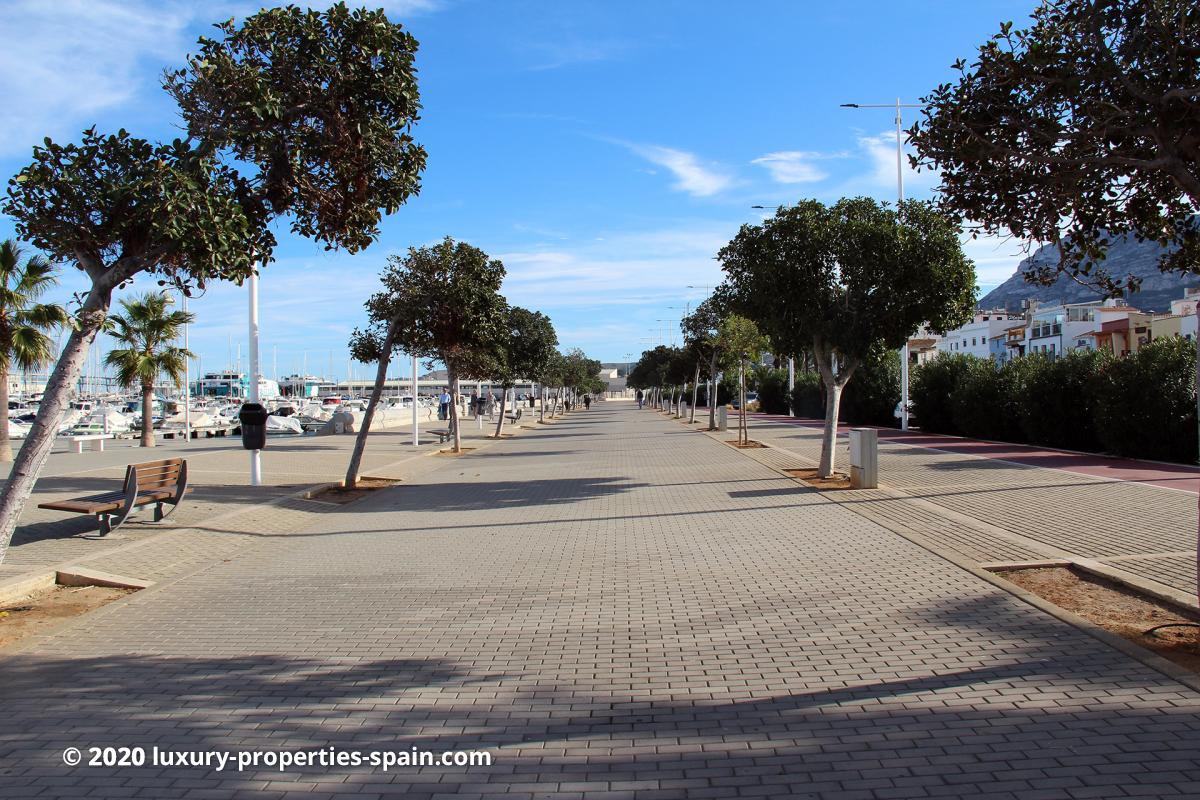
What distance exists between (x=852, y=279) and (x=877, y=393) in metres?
20.9

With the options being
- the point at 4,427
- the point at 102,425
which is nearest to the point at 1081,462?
the point at 4,427

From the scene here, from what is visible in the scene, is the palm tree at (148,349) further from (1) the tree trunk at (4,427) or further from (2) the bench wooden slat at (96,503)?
(2) the bench wooden slat at (96,503)

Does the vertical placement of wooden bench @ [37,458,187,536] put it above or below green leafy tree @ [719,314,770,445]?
below

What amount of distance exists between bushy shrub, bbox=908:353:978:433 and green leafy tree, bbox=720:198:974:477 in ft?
45.6

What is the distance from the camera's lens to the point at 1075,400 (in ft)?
68.1

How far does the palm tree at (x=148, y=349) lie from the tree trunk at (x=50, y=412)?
2159 cm

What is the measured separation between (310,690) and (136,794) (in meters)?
1.30

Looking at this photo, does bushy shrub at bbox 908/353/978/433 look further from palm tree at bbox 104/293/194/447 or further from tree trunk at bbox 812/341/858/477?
palm tree at bbox 104/293/194/447

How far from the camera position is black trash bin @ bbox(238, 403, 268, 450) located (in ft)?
47.4

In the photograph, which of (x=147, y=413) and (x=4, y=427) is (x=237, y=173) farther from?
(x=147, y=413)

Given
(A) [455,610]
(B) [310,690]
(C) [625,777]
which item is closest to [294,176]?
(A) [455,610]

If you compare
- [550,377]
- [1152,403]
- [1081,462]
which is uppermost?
[550,377]

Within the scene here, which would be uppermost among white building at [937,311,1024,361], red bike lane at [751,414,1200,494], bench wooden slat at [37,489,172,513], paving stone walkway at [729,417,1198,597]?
white building at [937,311,1024,361]

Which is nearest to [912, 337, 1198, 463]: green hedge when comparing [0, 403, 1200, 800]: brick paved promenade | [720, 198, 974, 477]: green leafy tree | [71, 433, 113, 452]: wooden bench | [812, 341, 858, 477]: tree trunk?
[720, 198, 974, 477]: green leafy tree
